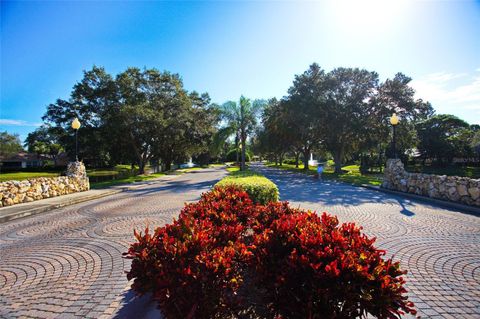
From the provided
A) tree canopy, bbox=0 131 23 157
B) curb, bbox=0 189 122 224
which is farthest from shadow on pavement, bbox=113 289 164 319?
tree canopy, bbox=0 131 23 157

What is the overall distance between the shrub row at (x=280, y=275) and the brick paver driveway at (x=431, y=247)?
72.1 inches

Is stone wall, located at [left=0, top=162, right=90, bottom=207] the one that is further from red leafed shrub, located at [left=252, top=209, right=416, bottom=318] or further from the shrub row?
red leafed shrub, located at [left=252, top=209, right=416, bottom=318]

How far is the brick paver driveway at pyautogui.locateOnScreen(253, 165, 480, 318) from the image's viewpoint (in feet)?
12.0

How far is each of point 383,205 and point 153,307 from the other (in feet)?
34.7

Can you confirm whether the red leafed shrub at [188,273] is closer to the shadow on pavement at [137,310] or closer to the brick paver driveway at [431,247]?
the shadow on pavement at [137,310]

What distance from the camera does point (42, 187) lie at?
511 inches

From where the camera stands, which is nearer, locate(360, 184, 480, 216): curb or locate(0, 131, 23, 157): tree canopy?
locate(360, 184, 480, 216): curb

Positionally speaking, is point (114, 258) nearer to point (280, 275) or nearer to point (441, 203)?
point (280, 275)

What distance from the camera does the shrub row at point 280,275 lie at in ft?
7.23

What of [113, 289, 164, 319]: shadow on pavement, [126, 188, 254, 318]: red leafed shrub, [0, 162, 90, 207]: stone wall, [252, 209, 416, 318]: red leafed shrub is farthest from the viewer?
[0, 162, 90, 207]: stone wall

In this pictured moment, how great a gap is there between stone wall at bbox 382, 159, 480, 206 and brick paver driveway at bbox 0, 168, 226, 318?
39.3 ft

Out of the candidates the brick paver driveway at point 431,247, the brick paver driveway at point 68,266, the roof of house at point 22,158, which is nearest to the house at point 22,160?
the roof of house at point 22,158

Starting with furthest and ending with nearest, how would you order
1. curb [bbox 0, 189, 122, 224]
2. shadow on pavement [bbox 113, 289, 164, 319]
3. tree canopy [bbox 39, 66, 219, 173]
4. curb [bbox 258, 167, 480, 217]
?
tree canopy [bbox 39, 66, 219, 173], curb [bbox 258, 167, 480, 217], curb [bbox 0, 189, 122, 224], shadow on pavement [bbox 113, 289, 164, 319]

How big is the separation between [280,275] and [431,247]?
5209mm
